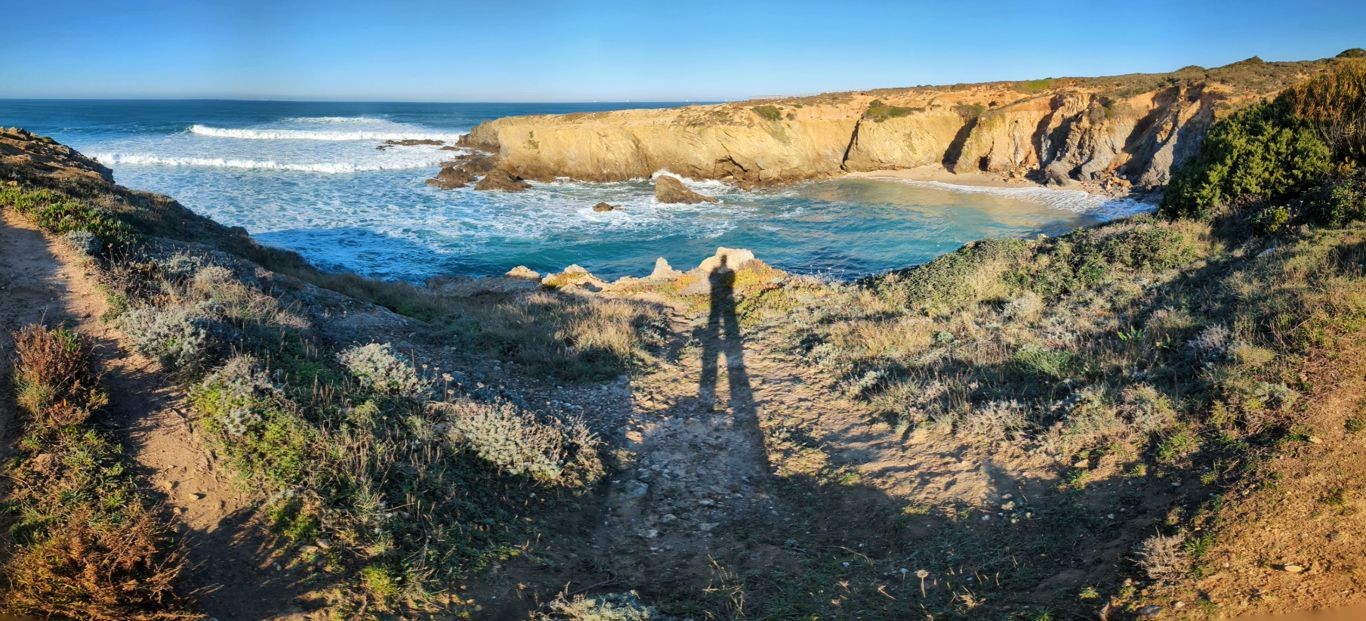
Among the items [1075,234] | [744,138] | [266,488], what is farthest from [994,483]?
[744,138]

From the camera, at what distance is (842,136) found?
46688 millimetres

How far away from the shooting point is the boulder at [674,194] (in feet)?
122

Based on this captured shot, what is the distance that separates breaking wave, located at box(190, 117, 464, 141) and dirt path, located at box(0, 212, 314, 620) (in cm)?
6276

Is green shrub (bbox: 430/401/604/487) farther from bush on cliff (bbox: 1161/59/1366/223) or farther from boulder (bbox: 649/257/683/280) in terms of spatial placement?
bush on cliff (bbox: 1161/59/1366/223)

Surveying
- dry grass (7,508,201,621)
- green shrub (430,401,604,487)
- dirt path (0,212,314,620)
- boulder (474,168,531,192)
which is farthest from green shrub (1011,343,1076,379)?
boulder (474,168,531,192)

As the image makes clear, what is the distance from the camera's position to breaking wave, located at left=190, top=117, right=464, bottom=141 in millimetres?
65625

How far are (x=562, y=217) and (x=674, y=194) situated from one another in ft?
23.5

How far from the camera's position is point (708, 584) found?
518 centimetres

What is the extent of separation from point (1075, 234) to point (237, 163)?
175 ft

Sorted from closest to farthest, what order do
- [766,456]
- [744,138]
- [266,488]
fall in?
[266,488], [766,456], [744,138]

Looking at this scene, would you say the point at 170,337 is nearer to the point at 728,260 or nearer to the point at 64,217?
the point at 64,217

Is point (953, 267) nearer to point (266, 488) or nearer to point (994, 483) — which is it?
point (994, 483)

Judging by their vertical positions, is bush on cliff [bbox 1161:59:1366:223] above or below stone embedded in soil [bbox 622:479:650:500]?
above

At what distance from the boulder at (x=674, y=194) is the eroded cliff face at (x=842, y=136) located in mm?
7155
